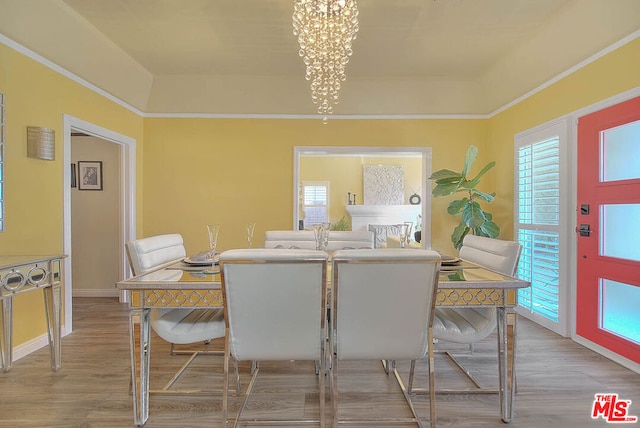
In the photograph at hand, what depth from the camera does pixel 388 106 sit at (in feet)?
13.0

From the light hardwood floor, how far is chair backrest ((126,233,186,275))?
30.9 inches

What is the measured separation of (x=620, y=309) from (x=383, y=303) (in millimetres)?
2145

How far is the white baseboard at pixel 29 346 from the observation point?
234 centimetres

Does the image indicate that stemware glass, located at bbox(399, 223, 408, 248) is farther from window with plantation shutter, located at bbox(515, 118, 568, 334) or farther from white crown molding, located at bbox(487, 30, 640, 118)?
white crown molding, located at bbox(487, 30, 640, 118)

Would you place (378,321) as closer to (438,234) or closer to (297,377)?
(297,377)

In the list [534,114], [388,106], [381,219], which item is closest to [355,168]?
[381,219]

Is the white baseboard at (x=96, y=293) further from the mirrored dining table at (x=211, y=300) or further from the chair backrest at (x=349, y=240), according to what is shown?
the chair backrest at (x=349, y=240)

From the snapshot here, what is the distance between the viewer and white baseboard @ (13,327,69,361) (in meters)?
2.34

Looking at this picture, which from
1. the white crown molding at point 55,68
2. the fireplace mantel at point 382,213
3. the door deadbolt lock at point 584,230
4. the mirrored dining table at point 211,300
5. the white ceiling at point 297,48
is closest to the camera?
the mirrored dining table at point 211,300

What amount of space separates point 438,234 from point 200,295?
11.0ft

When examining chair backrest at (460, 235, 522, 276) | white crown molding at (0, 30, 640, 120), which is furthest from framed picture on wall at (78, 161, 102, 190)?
chair backrest at (460, 235, 522, 276)

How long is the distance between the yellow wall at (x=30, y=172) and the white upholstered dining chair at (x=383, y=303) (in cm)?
254

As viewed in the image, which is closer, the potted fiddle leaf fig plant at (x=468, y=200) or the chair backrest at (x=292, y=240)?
the chair backrest at (x=292, y=240)

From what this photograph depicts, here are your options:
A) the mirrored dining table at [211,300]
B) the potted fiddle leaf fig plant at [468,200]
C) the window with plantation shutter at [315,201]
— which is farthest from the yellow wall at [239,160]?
the window with plantation shutter at [315,201]
